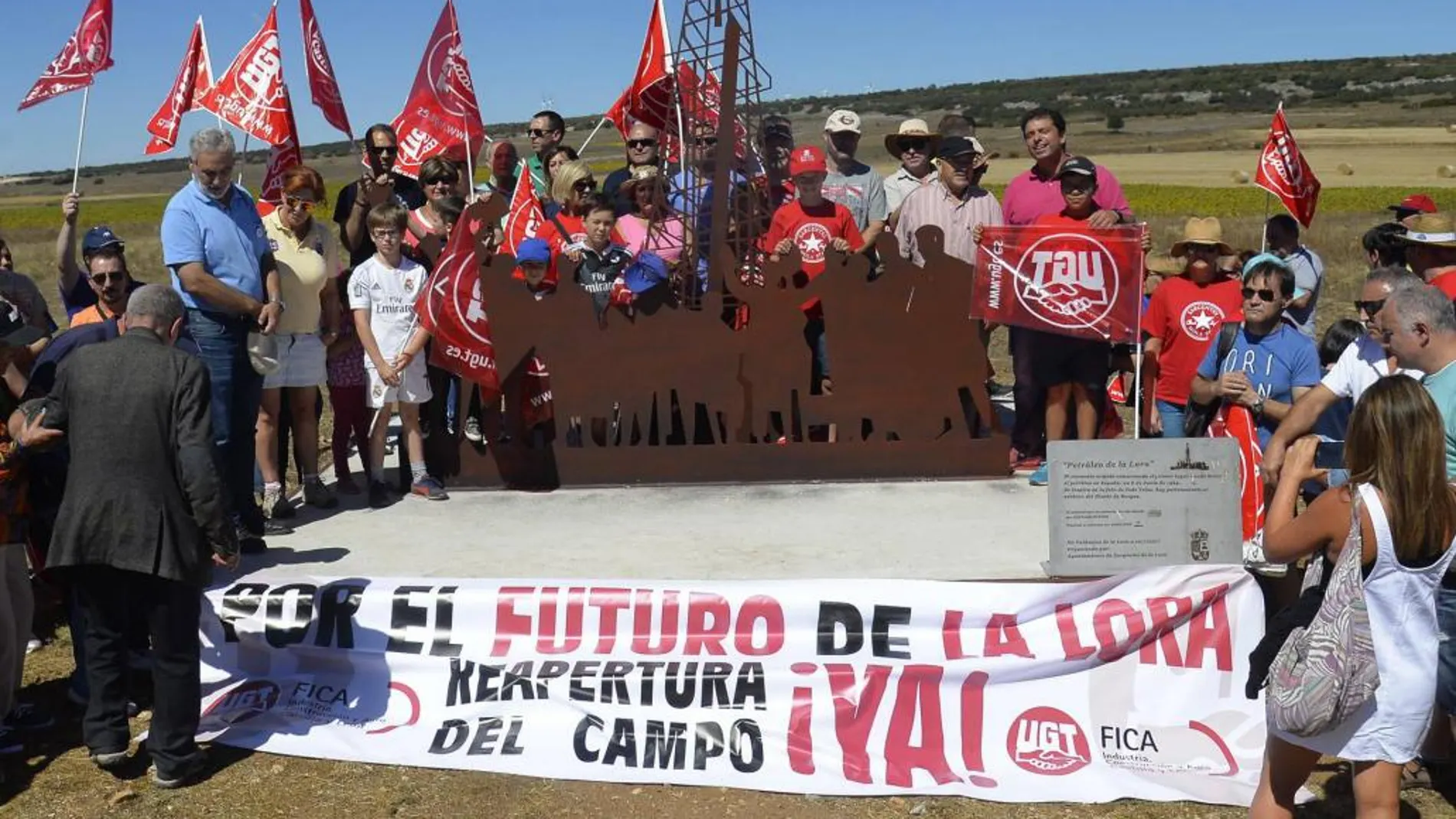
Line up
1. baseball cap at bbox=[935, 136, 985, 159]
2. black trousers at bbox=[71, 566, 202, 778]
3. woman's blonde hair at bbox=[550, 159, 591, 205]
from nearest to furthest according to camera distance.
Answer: black trousers at bbox=[71, 566, 202, 778] < baseball cap at bbox=[935, 136, 985, 159] < woman's blonde hair at bbox=[550, 159, 591, 205]

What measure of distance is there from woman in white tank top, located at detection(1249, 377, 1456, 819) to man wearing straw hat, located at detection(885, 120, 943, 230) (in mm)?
5468

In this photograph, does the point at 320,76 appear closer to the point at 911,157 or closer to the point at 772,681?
the point at 911,157

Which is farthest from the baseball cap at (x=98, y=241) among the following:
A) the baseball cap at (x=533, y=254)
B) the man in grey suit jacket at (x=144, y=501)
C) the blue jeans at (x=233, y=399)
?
the baseball cap at (x=533, y=254)

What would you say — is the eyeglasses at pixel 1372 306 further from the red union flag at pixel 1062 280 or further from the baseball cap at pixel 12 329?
the baseball cap at pixel 12 329

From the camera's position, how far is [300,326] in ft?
23.8

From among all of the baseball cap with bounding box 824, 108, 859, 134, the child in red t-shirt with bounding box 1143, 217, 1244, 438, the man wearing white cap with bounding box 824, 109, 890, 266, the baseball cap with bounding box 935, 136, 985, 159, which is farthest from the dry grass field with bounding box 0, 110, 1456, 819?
the baseball cap with bounding box 824, 108, 859, 134

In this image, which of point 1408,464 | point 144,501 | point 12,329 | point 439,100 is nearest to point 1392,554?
point 1408,464

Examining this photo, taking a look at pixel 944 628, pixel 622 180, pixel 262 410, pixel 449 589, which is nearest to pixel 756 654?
pixel 944 628

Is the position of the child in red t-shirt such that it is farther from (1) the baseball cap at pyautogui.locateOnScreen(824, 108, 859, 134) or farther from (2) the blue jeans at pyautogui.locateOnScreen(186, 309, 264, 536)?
(2) the blue jeans at pyautogui.locateOnScreen(186, 309, 264, 536)

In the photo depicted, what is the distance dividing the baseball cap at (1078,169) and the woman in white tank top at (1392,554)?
11.7ft

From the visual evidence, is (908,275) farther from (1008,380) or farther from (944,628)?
(1008,380)

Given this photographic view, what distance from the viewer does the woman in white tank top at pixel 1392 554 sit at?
3.81m

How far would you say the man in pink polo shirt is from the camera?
25.8 feet

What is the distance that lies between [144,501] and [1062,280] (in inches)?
182
